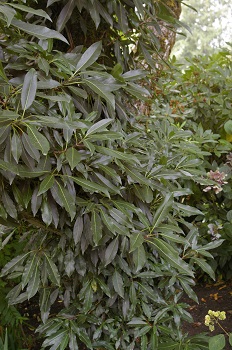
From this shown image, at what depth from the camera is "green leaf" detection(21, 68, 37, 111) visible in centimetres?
127

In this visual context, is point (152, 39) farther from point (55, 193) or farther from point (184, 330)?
point (184, 330)

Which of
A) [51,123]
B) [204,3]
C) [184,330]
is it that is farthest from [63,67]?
[204,3]

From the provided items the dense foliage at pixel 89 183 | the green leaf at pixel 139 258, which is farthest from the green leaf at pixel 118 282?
the green leaf at pixel 139 258

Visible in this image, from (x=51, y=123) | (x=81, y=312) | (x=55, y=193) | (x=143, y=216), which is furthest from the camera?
(x=81, y=312)

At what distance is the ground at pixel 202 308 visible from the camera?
285 cm

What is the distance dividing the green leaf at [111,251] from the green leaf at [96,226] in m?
0.18

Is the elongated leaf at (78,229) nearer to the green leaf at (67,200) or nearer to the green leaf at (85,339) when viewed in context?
the green leaf at (67,200)

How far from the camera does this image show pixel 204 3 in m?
31.9

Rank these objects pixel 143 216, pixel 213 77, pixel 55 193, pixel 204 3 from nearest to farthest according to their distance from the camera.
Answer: pixel 55 193 < pixel 143 216 < pixel 213 77 < pixel 204 3

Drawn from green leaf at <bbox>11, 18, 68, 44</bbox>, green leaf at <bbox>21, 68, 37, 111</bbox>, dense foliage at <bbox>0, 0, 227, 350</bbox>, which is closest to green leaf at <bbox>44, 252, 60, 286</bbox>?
dense foliage at <bbox>0, 0, 227, 350</bbox>

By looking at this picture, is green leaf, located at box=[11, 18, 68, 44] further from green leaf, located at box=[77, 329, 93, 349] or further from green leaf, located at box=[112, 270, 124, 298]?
green leaf, located at box=[77, 329, 93, 349]

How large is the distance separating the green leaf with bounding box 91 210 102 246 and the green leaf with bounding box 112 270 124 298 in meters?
0.35

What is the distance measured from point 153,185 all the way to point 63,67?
61 centimetres

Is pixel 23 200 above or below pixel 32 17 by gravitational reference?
below
